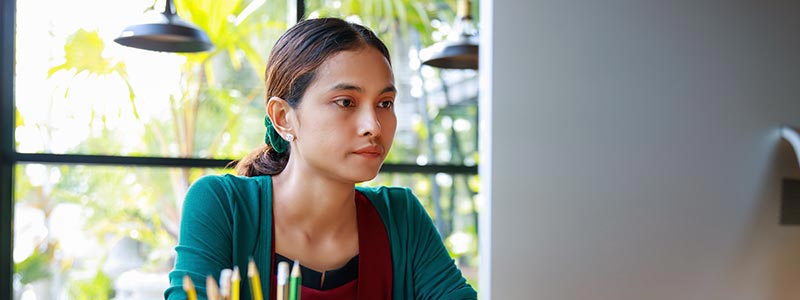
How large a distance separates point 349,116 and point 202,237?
0.26m

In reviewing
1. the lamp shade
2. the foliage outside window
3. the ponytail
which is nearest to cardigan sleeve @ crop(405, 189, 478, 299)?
the ponytail

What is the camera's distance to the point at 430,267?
1201mm

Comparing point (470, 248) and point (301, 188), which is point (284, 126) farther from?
point (470, 248)

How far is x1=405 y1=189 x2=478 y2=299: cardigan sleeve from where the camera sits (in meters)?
1.17

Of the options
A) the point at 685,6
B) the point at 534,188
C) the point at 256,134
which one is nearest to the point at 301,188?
the point at 534,188

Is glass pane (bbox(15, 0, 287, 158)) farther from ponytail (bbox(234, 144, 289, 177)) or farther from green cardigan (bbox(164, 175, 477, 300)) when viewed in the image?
green cardigan (bbox(164, 175, 477, 300))

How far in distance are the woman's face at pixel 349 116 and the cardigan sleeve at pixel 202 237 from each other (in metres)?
0.15

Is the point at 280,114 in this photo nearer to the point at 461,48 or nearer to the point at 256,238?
the point at 256,238

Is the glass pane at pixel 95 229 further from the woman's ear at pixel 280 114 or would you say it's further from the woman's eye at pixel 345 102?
the woman's eye at pixel 345 102

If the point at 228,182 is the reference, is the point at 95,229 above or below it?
below

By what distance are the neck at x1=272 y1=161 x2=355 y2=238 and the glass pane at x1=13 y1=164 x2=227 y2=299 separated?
1.86 meters

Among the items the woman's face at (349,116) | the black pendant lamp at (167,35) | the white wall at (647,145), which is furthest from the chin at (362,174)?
the black pendant lamp at (167,35)

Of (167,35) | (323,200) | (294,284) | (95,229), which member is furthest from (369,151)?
(95,229)

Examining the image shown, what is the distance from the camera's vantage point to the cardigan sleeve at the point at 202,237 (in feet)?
3.24
